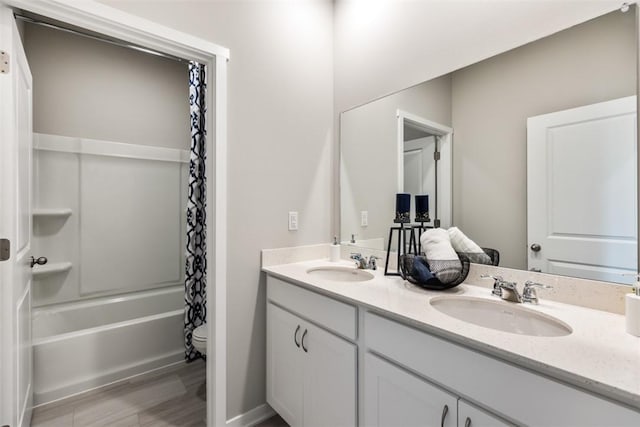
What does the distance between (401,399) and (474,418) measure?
260 millimetres

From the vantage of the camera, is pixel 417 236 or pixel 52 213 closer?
pixel 417 236

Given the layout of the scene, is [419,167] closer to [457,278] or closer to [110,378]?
[457,278]

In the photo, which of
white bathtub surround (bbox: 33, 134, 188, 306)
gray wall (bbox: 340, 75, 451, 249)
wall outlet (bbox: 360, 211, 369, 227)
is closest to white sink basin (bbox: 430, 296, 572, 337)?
gray wall (bbox: 340, 75, 451, 249)

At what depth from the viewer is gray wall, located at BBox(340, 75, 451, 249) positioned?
160 cm

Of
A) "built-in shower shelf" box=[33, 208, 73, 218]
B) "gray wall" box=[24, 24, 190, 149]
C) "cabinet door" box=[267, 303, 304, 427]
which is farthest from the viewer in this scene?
"gray wall" box=[24, 24, 190, 149]

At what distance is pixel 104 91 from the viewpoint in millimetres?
2461

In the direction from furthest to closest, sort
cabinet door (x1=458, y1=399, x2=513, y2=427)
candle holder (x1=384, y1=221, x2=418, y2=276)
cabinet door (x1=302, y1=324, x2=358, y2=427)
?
candle holder (x1=384, y1=221, x2=418, y2=276) < cabinet door (x1=302, y1=324, x2=358, y2=427) < cabinet door (x1=458, y1=399, x2=513, y2=427)

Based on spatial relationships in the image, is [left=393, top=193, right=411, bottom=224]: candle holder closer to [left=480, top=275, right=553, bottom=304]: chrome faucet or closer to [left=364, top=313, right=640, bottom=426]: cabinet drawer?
[left=480, top=275, right=553, bottom=304]: chrome faucet

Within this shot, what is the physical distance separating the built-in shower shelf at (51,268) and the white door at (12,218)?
790 millimetres

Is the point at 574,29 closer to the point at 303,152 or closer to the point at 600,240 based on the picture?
the point at 600,240

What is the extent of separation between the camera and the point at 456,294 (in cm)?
127

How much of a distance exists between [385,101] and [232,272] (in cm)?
132

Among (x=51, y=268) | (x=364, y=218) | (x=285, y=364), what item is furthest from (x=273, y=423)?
(x=51, y=268)

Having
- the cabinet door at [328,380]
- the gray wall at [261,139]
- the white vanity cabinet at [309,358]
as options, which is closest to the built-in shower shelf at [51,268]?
the gray wall at [261,139]
